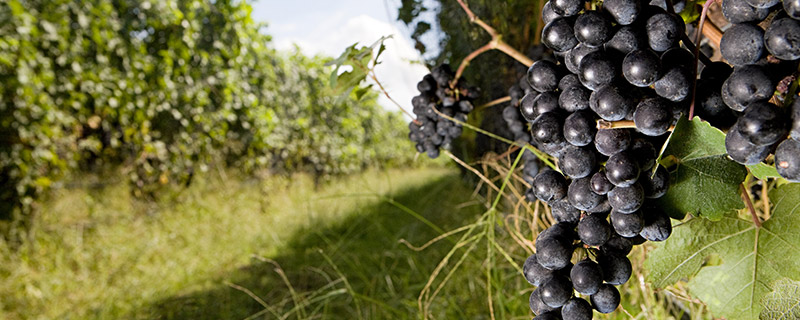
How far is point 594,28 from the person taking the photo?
350 mm

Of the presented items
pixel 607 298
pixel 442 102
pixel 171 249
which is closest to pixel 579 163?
pixel 607 298

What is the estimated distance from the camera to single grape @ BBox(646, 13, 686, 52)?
1.10 ft

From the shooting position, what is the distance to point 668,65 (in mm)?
345

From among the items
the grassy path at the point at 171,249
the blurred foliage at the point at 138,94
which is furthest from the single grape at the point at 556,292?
the blurred foliage at the point at 138,94

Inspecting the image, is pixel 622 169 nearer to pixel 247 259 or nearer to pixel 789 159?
pixel 789 159

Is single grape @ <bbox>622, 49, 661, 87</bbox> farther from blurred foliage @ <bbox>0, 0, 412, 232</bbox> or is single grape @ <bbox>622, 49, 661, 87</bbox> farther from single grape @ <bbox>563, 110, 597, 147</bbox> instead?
blurred foliage @ <bbox>0, 0, 412, 232</bbox>

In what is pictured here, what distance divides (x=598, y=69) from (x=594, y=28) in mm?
32

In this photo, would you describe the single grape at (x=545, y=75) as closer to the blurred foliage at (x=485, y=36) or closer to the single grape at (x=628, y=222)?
the single grape at (x=628, y=222)

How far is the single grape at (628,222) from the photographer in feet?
1.21

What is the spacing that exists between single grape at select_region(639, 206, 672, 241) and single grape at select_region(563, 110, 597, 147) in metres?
0.08

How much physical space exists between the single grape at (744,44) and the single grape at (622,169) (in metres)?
0.09

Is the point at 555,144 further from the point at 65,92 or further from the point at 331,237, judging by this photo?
the point at 65,92

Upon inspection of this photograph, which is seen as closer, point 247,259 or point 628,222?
point 628,222

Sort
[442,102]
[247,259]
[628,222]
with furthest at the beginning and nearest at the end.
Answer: [247,259], [442,102], [628,222]
